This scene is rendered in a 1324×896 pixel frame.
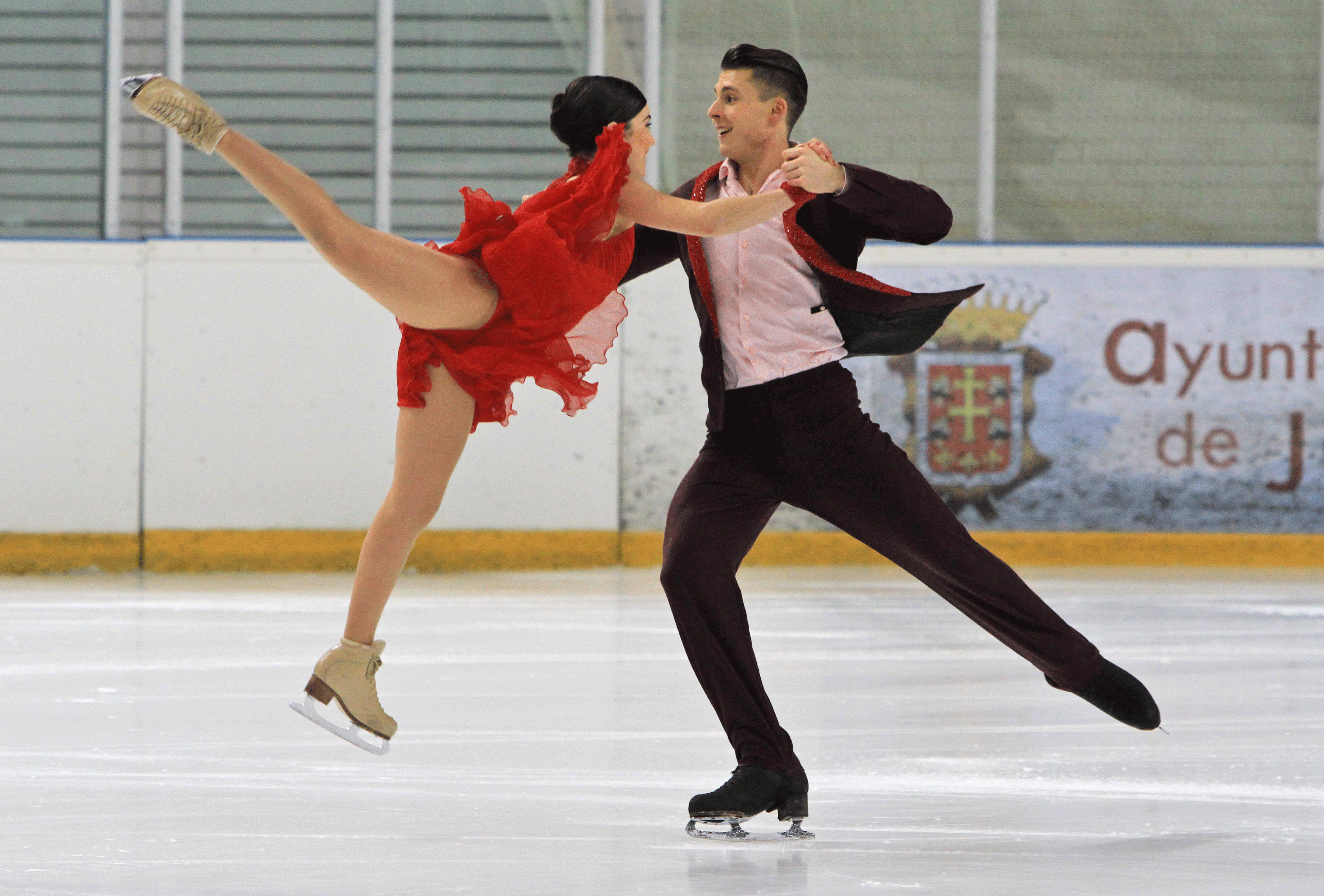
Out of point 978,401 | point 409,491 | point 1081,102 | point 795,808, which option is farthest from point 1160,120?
point 409,491

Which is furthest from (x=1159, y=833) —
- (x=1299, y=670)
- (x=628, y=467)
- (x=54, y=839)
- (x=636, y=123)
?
(x=628, y=467)

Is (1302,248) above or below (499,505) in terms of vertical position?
above

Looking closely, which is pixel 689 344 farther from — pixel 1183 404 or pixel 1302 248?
pixel 1302 248

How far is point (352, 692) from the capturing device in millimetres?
2631

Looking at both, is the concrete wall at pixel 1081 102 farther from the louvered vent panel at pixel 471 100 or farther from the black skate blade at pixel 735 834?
the black skate blade at pixel 735 834

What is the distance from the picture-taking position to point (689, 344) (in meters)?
8.32

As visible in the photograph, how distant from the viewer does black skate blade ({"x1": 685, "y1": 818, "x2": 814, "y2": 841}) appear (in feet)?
8.68

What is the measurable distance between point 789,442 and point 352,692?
0.86 m

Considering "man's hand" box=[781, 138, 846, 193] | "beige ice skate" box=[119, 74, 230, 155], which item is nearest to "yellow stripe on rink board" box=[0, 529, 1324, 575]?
"beige ice skate" box=[119, 74, 230, 155]

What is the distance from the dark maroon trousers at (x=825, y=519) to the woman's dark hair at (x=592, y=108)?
550 millimetres

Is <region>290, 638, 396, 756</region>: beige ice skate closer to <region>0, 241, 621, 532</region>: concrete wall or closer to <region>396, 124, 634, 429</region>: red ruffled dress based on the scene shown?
<region>396, 124, 634, 429</region>: red ruffled dress

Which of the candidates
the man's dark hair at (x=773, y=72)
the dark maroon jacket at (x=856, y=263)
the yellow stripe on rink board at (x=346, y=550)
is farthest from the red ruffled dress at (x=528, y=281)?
the yellow stripe on rink board at (x=346, y=550)

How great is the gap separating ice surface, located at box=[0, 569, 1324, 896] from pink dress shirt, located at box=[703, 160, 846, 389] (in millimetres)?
821

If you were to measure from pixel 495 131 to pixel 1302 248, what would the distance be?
442cm
